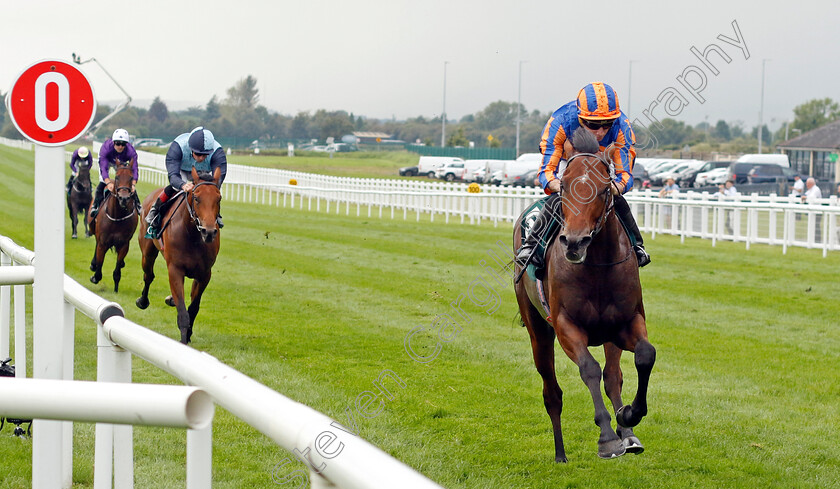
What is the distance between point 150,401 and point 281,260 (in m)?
14.9

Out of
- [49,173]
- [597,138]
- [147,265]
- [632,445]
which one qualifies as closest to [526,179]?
[147,265]

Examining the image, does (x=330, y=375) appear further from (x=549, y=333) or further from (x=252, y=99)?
(x=252, y=99)

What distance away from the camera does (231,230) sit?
74.6 feet

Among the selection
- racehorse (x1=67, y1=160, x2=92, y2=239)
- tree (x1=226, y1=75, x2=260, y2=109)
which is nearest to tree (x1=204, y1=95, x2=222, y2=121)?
tree (x1=226, y1=75, x2=260, y2=109)

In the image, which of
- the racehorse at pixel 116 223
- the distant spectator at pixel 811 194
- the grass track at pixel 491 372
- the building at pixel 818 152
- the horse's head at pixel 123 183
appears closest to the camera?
the grass track at pixel 491 372

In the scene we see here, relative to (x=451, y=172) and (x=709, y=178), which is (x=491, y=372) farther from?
(x=451, y=172)

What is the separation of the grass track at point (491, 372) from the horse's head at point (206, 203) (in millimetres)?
1107

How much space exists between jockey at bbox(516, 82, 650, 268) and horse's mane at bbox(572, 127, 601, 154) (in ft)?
0.53

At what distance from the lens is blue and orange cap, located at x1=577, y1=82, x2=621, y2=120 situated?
552 centimetres

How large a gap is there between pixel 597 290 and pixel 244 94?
284 feet

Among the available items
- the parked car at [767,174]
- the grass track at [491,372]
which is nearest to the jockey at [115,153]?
the grass track at [491,372]

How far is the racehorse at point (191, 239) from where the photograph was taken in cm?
857

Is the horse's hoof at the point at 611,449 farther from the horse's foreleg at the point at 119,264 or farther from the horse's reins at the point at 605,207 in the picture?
the horse's foreleg at the point at 119,264

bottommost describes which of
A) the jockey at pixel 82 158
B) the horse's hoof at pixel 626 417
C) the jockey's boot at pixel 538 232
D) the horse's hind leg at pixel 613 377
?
the horse's hoof at pixel 626 417
